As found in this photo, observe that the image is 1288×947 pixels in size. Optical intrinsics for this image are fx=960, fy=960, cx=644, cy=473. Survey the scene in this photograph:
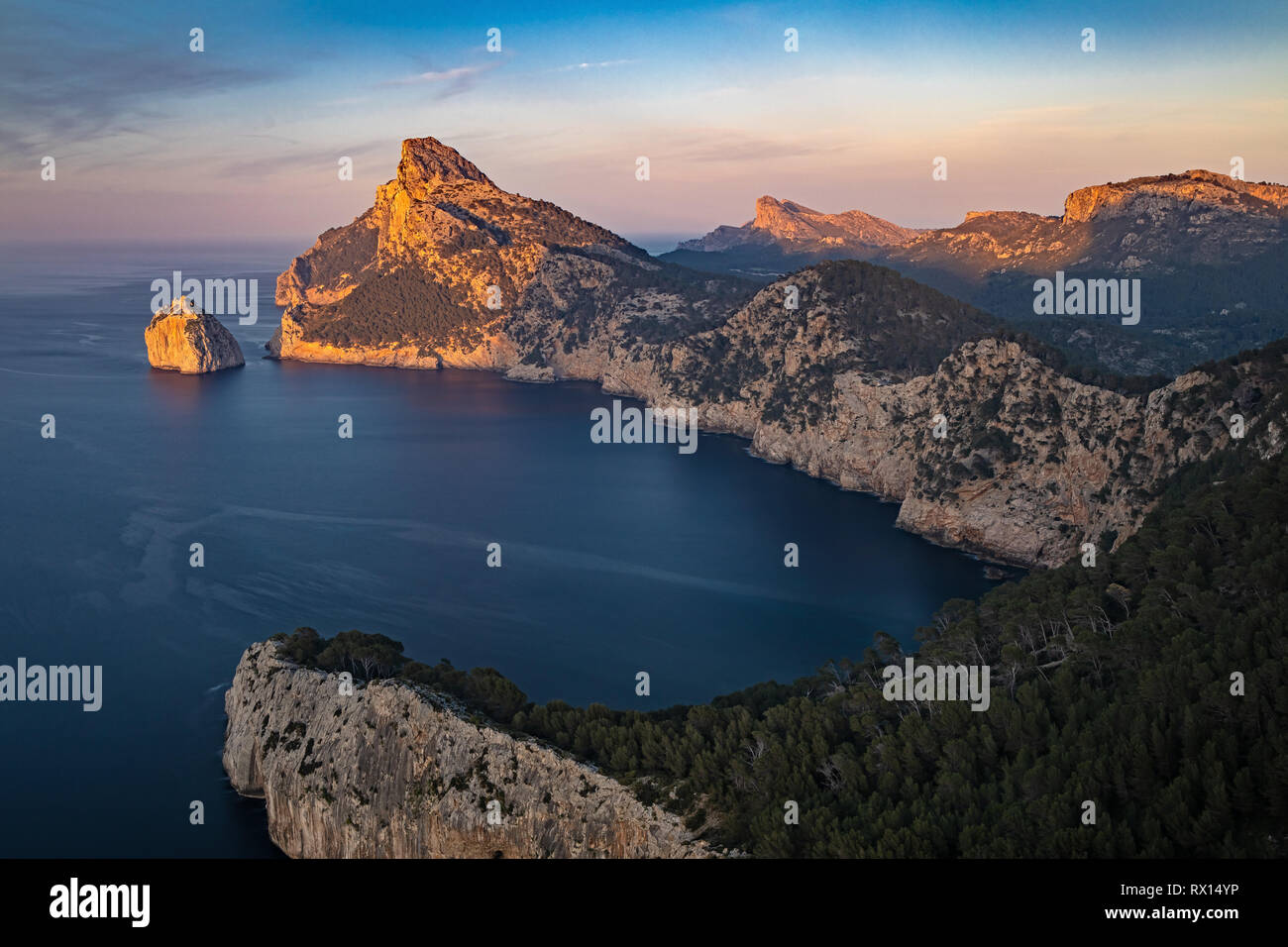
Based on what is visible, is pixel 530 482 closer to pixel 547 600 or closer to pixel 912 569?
pixel 547 600

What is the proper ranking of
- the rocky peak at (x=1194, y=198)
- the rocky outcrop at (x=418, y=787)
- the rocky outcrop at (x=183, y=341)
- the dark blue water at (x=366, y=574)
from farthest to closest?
the rocky peak at (x=1194, y=198)
the rocky outcrop at (x=183, y=341)
the dark blue water at (x=366, y=574)
the rocky outcrop at (x=418, y=787)

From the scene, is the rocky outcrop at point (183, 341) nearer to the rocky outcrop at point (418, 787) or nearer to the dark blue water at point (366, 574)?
the dark blue water at point (366, 574)

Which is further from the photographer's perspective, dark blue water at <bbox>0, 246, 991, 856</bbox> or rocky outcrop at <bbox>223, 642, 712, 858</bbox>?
dark blue water at <bbox>0, 246, 991, 856</bbox>

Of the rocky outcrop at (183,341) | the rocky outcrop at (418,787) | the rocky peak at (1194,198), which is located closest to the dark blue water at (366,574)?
the rocky outcrop at (418,787)

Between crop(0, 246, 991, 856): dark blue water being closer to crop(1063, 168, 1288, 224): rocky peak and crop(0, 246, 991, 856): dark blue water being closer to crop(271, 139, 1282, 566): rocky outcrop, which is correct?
crop(271, 139, 1282, 566): rocky outcrop

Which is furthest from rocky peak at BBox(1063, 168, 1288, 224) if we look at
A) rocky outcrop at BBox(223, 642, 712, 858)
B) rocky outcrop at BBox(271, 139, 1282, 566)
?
rocky outcrop at BBox(223, 642, 712, 858)

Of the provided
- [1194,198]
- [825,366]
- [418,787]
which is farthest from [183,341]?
[1194,198]
